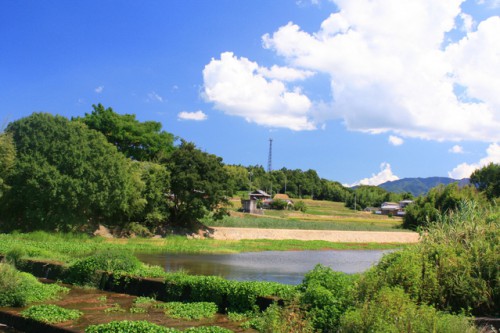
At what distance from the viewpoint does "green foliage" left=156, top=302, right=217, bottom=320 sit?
912 cm

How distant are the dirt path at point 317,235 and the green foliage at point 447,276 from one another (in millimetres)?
37497

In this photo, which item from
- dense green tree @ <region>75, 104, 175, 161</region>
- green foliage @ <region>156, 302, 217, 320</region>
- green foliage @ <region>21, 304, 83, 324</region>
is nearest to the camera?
green foliage @ <region>21, 304, 83, 324</region>

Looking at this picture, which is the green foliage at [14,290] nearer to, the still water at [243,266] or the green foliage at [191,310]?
the green foliage at [191,310]

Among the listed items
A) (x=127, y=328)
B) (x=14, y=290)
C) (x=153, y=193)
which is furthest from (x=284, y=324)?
(x=153, y=193)

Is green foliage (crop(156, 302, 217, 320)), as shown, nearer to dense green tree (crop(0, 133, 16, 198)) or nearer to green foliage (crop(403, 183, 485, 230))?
dense green tree (crop(0, 133, 16, 198))

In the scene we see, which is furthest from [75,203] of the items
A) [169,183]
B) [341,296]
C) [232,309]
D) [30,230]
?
[341,296]

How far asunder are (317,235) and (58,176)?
1146 inches

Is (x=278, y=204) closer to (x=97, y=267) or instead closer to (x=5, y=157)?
(x=5, y=157)

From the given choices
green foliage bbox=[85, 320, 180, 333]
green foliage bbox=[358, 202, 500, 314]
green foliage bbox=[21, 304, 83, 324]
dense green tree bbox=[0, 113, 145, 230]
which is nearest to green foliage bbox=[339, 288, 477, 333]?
green foliage bbox=[358, 202, 500, 314]

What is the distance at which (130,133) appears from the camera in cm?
5466

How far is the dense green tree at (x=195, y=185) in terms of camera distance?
42750 mm

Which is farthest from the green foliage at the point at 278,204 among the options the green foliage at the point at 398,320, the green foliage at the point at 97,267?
the green foliage at the point at 398,320

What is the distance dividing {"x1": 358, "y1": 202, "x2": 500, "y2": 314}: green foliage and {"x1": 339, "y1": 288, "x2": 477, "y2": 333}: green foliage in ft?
3.87

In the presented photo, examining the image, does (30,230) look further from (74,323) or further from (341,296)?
(341,296)
